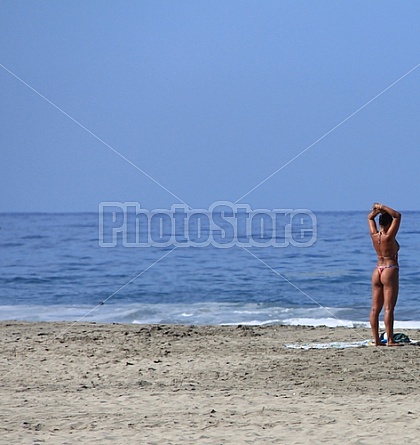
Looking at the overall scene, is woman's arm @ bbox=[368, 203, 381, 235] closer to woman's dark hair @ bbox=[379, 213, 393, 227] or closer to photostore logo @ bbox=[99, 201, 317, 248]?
woman's dark hair @ bbox=[379, 213, 393, 227]

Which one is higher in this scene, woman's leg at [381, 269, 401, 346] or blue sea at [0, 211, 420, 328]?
blue sea at [0, 211, 420, 328]

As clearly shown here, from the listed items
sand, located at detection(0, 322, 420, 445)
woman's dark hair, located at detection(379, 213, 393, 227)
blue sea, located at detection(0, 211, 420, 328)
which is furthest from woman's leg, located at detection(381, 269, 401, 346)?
blue sea, located at detection(0, 211, 420, 328)

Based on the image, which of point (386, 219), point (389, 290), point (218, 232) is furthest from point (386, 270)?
point (218, 232)

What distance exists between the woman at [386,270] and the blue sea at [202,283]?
11.3 ft

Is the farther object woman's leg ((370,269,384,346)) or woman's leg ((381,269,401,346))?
woman's leg ((370,269,384,346))

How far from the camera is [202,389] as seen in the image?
8.08 m

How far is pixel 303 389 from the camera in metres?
8.00

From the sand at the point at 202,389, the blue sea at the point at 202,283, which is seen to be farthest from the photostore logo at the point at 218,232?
the sand at the point at 202,389

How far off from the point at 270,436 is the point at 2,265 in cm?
2418

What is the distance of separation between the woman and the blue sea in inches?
135

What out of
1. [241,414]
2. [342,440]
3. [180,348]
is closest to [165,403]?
[241,414]

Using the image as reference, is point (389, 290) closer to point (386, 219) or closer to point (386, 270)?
point (386, 270)

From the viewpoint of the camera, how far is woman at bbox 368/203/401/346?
1007 centimetres

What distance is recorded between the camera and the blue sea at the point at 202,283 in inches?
618
